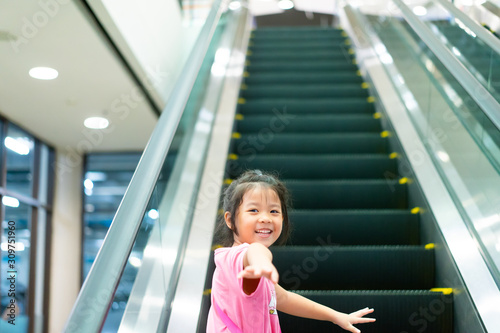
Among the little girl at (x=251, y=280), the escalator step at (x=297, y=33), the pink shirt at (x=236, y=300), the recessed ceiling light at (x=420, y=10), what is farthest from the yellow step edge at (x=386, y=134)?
the escalator step at (x=297, y=33)

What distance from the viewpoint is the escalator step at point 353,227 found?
3.54m

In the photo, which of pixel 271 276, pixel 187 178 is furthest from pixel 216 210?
pixel 271 276

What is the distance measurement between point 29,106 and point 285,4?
24.9 feet

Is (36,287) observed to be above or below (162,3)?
below

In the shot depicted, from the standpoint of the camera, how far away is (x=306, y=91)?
19.8 feet

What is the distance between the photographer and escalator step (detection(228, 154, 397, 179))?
14.1 ft

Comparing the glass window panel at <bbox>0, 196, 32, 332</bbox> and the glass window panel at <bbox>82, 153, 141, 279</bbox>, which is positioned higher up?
the glass window panel at <bbox>82, 153, 141, 279</bbox>

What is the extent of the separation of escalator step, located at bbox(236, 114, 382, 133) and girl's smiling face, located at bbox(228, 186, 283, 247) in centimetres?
308

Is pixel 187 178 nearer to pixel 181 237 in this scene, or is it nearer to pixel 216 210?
pixel 216 210

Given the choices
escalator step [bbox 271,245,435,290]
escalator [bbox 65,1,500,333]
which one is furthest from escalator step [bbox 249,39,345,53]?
escalator step [bbox 271,245,435,290]

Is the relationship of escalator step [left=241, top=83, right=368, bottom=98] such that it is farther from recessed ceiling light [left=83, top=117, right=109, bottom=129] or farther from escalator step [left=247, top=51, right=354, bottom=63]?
recessed ceiling light [left=83, top=117, right=109, bottom=129]

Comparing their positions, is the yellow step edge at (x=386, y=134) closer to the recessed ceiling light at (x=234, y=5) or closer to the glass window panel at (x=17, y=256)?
the recessed ceiling light at (x=234, y=5)

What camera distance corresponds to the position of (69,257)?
9.45m

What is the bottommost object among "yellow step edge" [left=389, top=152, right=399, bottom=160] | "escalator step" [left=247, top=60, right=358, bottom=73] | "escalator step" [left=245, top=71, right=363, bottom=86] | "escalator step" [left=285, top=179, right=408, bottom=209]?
"escalator step" [left=285, top=179, right=408, bottom=209]
